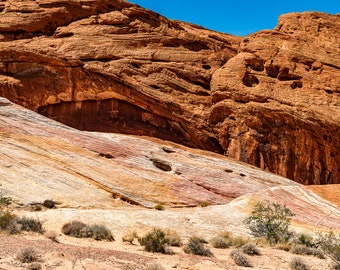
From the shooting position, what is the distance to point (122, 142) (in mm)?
27312

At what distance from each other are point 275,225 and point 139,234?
19.7 ft

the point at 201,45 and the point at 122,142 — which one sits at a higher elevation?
the point at 201,45

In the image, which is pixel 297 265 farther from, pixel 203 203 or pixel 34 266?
pixel 203 203

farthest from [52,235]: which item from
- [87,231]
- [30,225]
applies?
[87,231]

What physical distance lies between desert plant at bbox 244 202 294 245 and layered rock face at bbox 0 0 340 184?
12.7 m

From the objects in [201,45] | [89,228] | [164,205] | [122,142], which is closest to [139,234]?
[89,228]

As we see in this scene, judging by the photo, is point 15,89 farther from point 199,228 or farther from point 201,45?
point 199,228

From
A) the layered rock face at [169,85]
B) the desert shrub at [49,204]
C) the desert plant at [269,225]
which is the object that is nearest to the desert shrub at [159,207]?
the desert plant at [269,225]

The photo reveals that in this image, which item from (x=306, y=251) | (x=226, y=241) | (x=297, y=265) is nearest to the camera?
(x=297, y=265)

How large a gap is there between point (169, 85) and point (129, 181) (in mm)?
13374

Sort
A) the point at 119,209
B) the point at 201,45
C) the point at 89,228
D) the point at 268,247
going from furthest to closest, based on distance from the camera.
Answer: the point at 201,45
the point at 119,209
the point at 268,247
the point at 89,228

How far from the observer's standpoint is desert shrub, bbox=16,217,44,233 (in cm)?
1631

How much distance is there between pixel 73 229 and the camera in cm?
1689

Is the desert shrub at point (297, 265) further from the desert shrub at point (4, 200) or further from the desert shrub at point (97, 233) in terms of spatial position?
the desert shrub at point (4, 200)
